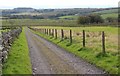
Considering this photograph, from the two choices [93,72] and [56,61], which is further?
→ [56,61]

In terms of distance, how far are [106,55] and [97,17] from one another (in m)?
133

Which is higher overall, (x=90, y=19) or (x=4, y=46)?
(x=4, y=46)

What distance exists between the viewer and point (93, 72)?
16.6 m

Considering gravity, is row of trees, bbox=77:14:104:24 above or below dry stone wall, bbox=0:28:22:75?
below

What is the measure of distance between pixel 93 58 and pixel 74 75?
6122mm

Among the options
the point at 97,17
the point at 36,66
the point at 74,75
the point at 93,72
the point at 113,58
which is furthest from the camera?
the point at 97,17

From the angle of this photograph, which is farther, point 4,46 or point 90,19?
point 90,19

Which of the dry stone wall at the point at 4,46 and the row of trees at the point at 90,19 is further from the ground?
the dry stone wall at the point at 4,46

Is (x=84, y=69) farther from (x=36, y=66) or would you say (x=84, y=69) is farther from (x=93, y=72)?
(x=36, y=66)

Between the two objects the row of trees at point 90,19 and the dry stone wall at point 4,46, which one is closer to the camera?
the dry stone wall at point 4,46

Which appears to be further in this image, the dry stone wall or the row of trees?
the row of trees

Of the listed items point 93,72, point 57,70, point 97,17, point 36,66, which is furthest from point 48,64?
point 97,17

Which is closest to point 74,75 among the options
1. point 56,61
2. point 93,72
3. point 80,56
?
point 93,72

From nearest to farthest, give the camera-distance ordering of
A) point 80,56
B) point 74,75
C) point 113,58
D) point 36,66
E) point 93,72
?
1. point 74,75
2. point 93,72
3. point 36,66
4. point 113,58
5. point 80,56
